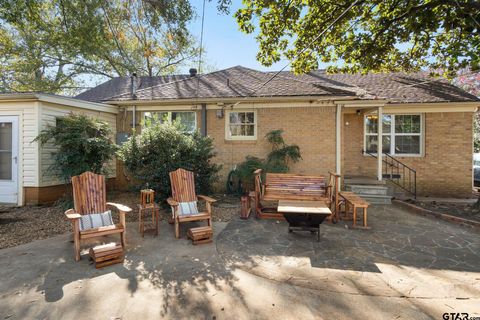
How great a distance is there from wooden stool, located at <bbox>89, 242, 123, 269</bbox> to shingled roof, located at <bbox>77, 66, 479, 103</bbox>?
6.04m

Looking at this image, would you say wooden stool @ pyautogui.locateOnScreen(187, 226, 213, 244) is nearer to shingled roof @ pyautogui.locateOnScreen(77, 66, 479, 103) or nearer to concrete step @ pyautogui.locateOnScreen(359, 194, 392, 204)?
shingled roof @ pyautogui.locateOnScreen(77, 66, 479, 103)

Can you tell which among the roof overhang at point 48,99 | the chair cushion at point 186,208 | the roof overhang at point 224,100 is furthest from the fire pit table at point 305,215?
the roof overhang at point 48,99

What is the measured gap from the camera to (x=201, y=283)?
10.5ft

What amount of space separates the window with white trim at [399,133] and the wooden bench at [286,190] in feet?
16.9

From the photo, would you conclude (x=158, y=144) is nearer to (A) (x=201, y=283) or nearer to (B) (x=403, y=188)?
(A) (x=201, y=283)

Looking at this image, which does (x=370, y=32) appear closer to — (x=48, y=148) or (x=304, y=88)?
(x=304, y=88)

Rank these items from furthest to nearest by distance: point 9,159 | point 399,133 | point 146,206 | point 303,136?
point 399,133, point 303,136, point 9,159, point 146,206

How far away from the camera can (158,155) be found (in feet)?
20.3

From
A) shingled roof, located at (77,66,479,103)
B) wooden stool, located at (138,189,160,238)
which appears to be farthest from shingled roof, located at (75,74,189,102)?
wooden stool, located at (138,189,160,238)

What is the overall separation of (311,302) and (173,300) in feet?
5.18

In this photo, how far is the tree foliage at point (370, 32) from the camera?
19.3ft

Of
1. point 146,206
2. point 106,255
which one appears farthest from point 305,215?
point 106,255

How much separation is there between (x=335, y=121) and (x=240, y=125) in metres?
3.39

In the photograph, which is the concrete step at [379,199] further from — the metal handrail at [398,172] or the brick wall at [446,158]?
the brick wall at [446,158]
